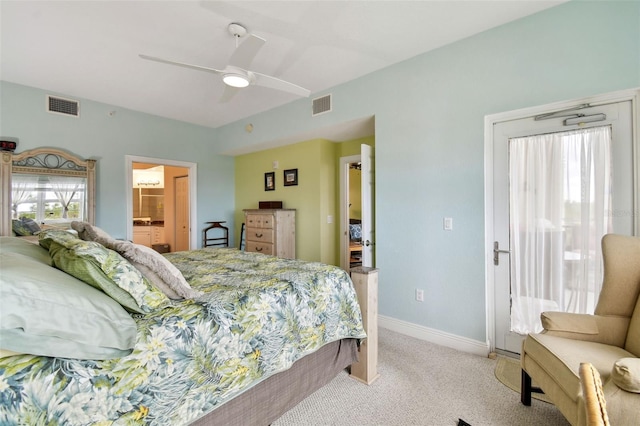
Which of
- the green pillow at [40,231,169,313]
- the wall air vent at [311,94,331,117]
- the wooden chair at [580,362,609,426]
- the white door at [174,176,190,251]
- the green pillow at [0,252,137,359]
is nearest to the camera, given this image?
the wooden chair at [580,362,609,426]

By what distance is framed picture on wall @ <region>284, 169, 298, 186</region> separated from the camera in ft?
15.7

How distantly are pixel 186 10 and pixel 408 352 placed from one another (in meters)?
3.49

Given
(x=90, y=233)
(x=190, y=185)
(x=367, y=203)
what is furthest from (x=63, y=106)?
(x=367, y=203)

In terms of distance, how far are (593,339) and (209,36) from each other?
12.1 feet

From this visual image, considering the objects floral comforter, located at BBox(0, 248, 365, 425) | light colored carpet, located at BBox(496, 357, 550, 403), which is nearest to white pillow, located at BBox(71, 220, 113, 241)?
floral comforter, located at BBox(0, 248, 365, 425)

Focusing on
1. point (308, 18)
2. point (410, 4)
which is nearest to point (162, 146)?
point (308, 18)

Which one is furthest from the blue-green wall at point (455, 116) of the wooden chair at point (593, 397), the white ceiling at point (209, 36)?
the wooden chair at point (593, 397)

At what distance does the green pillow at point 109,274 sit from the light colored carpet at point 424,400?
116cm

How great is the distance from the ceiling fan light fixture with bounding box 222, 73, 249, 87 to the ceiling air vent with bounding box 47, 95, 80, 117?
3.01 metres

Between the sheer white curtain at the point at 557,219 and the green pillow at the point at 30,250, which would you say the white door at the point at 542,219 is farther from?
the green pillow at the point at 30,250

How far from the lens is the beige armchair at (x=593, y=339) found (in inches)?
55.7

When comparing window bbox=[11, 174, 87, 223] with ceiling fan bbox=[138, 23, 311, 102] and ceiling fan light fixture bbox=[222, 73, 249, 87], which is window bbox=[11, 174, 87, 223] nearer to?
ceiling fan bbox=[138, 23, 311, 102]

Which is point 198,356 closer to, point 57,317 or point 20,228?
point 57,317

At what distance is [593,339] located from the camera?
1704 mm
